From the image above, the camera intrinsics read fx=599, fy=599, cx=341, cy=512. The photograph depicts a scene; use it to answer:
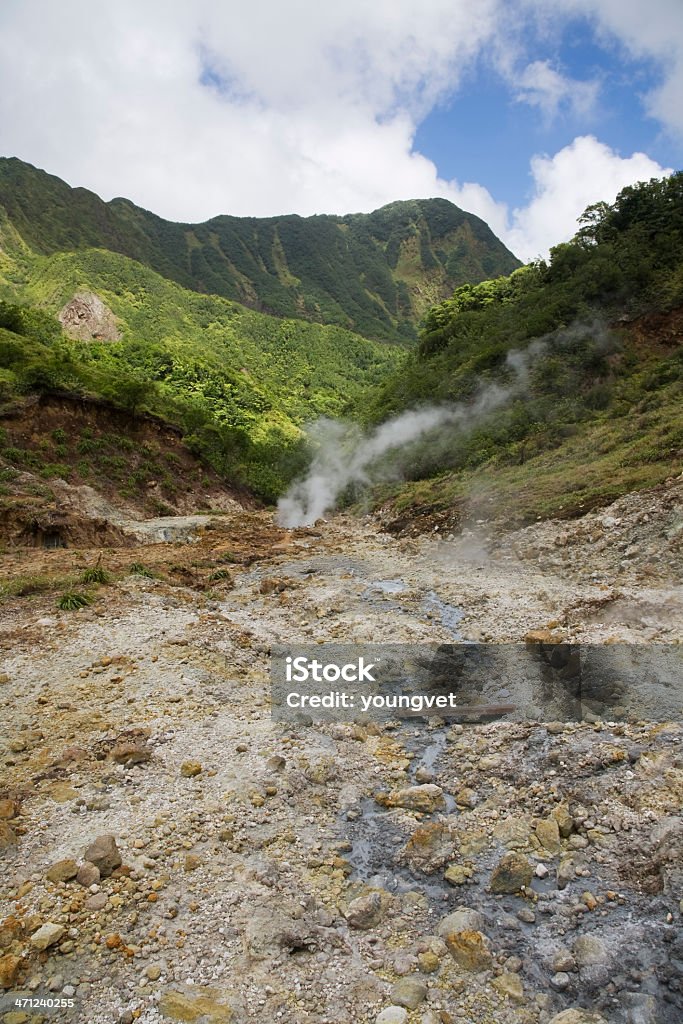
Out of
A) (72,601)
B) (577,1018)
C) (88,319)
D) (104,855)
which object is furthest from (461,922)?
(88,319)

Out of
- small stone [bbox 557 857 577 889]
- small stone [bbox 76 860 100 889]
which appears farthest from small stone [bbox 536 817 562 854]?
small stone [bbox 76 860 100 889]

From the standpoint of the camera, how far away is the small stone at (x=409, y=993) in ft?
13.2

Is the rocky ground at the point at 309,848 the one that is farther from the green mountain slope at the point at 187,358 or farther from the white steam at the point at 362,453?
the green mountain slope at the point at 187,358

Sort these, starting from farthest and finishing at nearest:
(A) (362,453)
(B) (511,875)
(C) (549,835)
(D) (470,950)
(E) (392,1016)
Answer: (A) (362,453) < (C) (549,835) < (B) (511,875) < (D) (470,950) < (E) (392,1016)

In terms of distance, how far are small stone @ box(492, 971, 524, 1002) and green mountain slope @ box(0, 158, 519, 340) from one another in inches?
2889

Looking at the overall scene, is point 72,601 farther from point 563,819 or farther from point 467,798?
point 563,819

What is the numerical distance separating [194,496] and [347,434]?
35.2ft

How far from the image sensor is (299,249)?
353ft

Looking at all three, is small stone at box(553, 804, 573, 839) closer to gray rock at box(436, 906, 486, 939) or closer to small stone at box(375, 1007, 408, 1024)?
gray rock at box(436, 906, 486, 939)

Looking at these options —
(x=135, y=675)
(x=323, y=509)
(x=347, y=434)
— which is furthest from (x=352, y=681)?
(x=347, y=434)

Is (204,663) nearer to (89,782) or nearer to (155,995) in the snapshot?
(89,782)

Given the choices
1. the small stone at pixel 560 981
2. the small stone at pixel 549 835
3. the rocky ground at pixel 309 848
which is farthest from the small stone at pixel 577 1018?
the small stone at pixel 549 835

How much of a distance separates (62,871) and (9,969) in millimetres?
951

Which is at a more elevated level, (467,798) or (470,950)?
(467,798)
